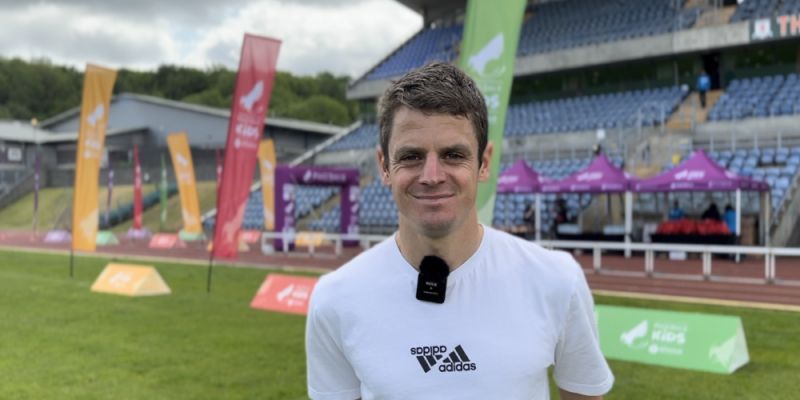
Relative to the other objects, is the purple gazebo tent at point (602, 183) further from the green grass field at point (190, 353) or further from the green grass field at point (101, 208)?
the green grass field at point (101, 208)

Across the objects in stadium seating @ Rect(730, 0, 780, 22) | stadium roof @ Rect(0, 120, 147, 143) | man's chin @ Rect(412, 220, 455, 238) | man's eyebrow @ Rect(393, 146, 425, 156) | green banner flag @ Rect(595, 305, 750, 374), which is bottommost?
green banner flag @ Rect(595, 305, 750, 374)

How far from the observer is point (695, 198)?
70.3 ft

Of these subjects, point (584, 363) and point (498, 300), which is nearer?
point (498, 300)

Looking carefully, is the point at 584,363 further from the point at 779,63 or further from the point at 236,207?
the point at 779,63

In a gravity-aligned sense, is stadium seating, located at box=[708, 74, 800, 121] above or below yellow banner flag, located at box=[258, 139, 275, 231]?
above

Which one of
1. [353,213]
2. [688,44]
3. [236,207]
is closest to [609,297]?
[236,207]

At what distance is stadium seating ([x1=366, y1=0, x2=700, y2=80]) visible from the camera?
1157 inches

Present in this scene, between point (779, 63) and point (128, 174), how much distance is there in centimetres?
4430

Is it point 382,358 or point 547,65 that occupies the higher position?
point 547,65

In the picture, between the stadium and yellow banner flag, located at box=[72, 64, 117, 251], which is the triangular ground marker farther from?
yellow banner flag, located at box=[72, 64, 117, 251]

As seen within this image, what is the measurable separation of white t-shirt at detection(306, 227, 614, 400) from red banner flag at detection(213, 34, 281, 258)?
11.2 metres

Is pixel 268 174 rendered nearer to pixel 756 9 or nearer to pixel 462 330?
pixel 756 9

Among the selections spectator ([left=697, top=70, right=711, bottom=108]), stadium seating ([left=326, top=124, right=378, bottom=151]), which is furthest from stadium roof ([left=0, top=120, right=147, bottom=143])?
spectator ([left=697, top=70, right=711, bottom=108])

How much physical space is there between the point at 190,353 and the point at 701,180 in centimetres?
1312
